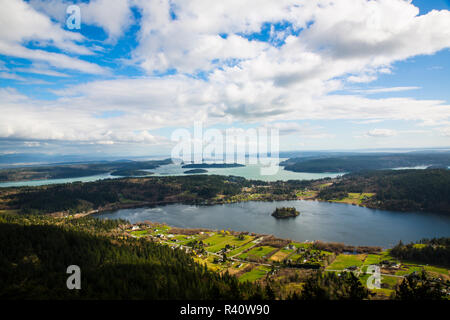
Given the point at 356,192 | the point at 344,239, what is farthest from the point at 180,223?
the point at 356,192

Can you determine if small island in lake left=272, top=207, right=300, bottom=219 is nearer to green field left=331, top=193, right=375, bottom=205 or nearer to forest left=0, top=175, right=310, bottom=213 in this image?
forest left=0, top=175, right=310, bottom=213

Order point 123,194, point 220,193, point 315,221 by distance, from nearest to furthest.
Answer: point 315,221 < point 123,194 < point 220,193

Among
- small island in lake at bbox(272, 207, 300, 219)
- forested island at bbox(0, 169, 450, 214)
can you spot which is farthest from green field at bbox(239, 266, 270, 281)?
forested island at bbox(0, 169, 450, 214)

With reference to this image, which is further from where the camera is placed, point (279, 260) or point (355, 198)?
point (355, 198)

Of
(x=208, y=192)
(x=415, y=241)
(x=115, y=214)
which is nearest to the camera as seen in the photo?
(x=415, y=241)

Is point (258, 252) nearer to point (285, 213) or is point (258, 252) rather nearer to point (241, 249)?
point (241, 249)

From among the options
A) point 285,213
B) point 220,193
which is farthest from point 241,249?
point 220,193
